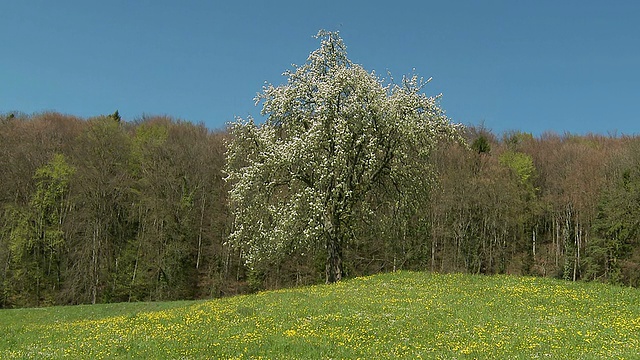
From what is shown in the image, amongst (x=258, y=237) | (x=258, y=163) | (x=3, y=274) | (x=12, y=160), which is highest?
(x=12, y=160)

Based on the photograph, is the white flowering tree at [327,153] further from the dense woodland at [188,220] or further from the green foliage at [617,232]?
the green foliage at [617,232]

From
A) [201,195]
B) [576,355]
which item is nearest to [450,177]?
[201,195]

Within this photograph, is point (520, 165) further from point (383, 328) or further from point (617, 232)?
point (383, 328)

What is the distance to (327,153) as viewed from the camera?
34625mm

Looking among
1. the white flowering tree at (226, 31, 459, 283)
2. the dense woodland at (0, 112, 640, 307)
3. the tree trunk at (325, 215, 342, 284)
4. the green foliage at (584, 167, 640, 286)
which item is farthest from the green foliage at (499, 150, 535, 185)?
the tree trunk at (325, 215, 342, 284)

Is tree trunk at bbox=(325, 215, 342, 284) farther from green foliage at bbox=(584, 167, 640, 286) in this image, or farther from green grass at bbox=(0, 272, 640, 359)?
green foliage at bbox=(584, 167, 640, 286)

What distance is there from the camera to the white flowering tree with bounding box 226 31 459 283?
33812mm

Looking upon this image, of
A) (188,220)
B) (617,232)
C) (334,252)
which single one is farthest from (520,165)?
(334,252)

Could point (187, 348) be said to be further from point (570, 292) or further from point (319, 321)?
point (570, 292)

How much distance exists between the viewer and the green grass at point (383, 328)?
1527cm

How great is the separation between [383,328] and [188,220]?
52.7 metres

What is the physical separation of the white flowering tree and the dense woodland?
25.2 m

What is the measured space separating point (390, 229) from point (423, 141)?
262 inches

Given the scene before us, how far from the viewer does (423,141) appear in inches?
1430
